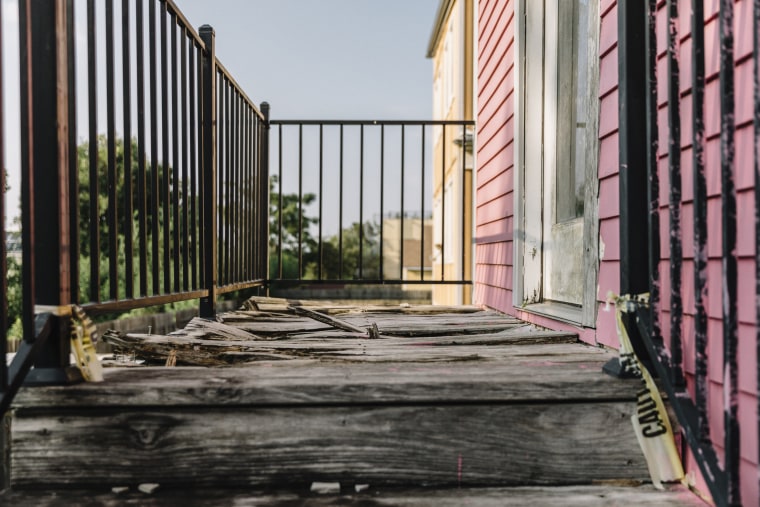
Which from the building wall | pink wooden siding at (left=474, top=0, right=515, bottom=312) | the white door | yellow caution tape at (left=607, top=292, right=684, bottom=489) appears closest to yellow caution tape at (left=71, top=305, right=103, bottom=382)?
yellow caution tape at (left=607, top=292, right=684, bottom=489)

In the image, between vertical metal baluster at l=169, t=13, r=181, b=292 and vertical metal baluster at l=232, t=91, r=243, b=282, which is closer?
vertical metal baluster at l=169, t=13, r=181, b=292

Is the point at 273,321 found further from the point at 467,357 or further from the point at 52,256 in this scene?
the point at 52,256

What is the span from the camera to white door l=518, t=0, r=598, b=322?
2172 mm

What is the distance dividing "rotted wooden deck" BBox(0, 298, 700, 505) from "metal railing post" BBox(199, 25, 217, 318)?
107cm

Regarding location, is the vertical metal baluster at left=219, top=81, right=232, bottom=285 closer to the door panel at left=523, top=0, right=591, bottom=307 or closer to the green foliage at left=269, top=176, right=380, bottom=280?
the door panel at left=523, top=0, right=591, bottom=307

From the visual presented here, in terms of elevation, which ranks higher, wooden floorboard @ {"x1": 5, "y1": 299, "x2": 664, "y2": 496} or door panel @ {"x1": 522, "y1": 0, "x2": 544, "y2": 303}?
door panel @ {"x1": 522, "y1": 0, "x2": 544, "y2": 303}

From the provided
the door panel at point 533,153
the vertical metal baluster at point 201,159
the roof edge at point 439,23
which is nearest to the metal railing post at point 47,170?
the vertical metal baluster at point 201,159

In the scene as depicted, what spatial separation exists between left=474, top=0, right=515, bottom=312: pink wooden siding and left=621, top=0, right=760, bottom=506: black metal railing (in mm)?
1499

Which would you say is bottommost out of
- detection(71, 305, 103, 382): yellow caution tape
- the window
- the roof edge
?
detection(71, 305, 103, 382): yellow caution tape

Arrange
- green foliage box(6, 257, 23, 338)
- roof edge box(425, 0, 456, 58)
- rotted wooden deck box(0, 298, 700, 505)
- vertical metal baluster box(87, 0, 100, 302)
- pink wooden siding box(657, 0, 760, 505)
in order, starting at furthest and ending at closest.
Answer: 1. green foliage box(6, 257, 23, 338)
2. roof edge box(425, 0, 456, 58)
3. vertical metal baluster box(87, 0, 100, 302)
4. rotted wooden deck box(0, 298, 700, 505)
5. pink wooden siding box(657, 0, 760, 505)

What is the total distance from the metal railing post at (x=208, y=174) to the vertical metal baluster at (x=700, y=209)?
1799mm

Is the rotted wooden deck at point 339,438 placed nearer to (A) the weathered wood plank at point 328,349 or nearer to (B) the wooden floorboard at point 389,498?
(B) the wooden floorboard at point 389,498

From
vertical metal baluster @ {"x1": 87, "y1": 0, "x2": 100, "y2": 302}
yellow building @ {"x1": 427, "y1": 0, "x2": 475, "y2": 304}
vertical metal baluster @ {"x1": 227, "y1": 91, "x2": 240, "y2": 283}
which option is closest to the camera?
vertical metal baluster @ {"x1": 87, "y1": 0, "x2": 100, "y2": 302}

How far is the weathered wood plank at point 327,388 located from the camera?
1.13 meters
